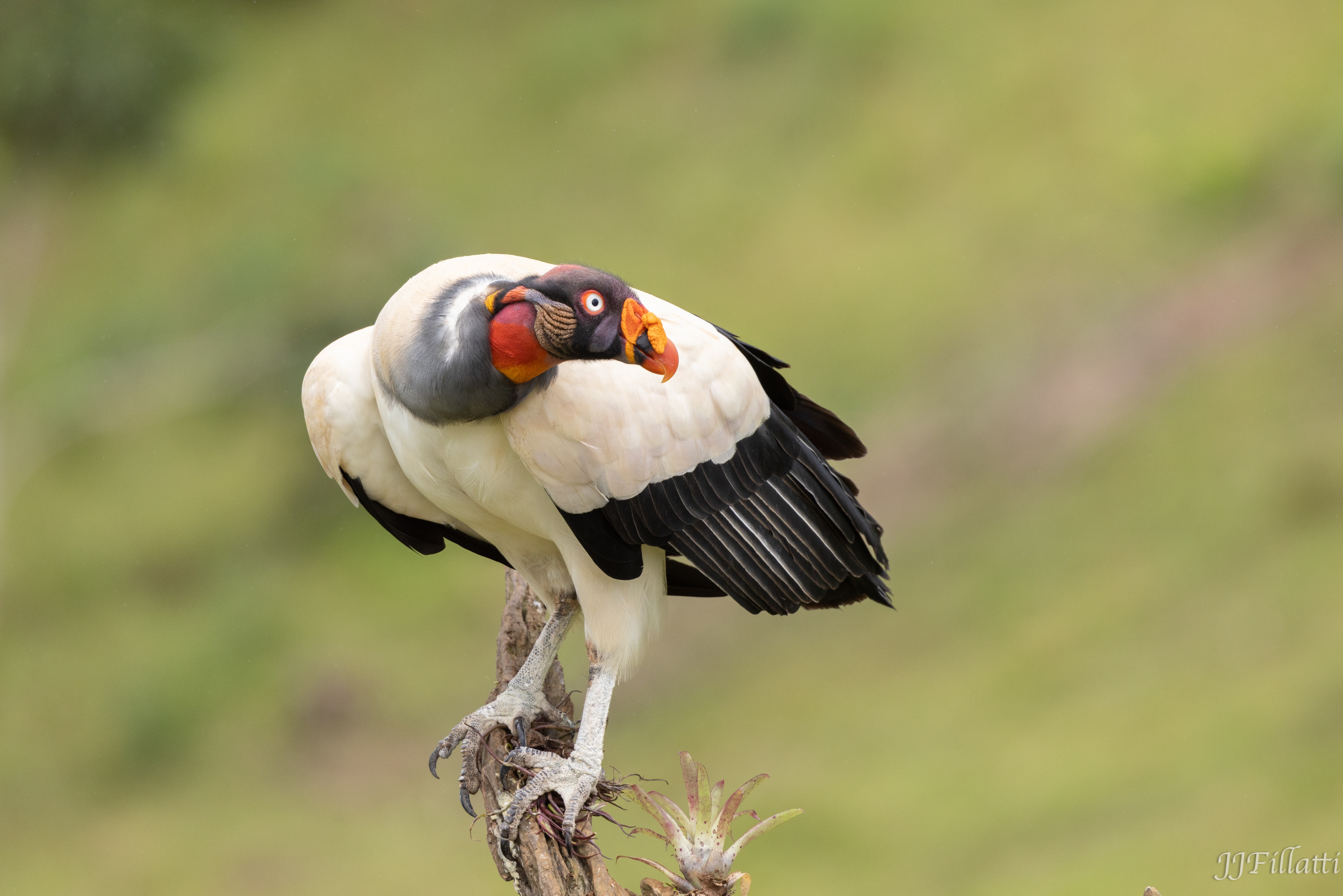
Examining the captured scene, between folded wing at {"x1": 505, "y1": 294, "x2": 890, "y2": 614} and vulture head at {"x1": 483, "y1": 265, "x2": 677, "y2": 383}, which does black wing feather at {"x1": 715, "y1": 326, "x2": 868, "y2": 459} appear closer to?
folded wing at {"x1": 505, "y1": 294, "x2": 890, "y2": 614}

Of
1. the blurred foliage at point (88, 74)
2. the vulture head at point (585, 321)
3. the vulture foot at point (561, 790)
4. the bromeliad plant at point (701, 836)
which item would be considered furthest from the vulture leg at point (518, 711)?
the blurred foliage at point (88, 74)

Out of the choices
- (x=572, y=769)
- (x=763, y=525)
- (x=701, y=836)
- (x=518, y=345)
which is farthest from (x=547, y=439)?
(x=701, y=836)

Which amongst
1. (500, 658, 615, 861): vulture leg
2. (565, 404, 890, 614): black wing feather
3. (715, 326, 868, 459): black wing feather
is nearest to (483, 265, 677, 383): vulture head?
(565, 404, 890, 614): black wing feather

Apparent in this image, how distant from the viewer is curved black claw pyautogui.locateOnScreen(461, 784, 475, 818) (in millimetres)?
5184

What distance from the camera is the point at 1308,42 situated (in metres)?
15.7

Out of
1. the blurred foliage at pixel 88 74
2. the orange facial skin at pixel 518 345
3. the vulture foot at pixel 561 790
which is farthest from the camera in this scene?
the blurred foliage at pixel 88 74

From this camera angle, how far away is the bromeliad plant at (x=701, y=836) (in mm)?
→ 4895

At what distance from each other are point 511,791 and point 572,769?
0.32m

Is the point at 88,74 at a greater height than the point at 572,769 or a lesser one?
greater

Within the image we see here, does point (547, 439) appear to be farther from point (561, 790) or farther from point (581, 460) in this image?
point (561, 790)

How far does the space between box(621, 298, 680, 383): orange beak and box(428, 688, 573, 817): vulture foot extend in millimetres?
1831

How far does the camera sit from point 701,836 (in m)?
4.93
